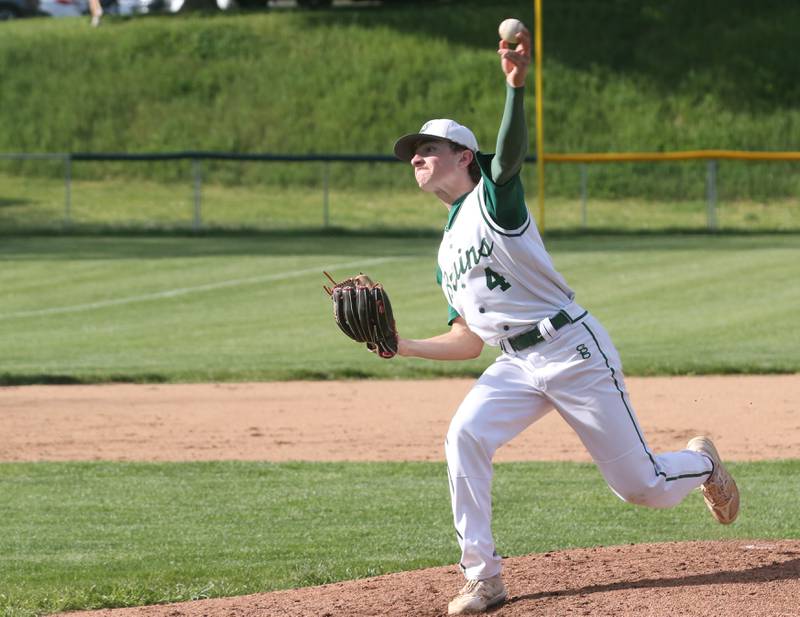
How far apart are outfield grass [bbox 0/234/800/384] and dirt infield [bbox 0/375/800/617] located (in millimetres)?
805

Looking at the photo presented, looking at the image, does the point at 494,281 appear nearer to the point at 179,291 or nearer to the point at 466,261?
the point at 466,261

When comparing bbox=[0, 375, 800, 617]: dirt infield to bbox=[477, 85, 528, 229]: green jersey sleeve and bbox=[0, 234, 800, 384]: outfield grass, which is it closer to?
bbox=[0, 234, 800, 384]: outfield grass

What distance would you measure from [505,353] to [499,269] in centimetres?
39

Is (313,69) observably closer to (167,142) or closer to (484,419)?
(167,142)

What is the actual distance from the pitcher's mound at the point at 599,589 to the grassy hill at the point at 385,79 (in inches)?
1194

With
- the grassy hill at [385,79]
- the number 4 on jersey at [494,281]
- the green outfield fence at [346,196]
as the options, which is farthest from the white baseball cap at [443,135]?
the grassy hill at [385,79]

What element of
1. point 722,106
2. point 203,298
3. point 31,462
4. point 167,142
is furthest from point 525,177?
point 31,462

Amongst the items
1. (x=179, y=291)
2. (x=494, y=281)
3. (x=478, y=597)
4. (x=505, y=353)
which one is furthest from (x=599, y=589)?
(x=179, y=291)

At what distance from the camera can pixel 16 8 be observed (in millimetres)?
45969

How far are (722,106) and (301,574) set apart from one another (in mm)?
33211

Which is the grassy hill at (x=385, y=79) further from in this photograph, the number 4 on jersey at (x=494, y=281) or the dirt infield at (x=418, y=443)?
the number 4 on jersey at (x=494, y=281)

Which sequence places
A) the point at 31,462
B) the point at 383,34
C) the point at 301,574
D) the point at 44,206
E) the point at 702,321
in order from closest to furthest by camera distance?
the point at 301,574, the point at 31,462, the point at 702,321, the point at 44,206, the point at 383,34

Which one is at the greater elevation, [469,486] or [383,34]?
[383,34]

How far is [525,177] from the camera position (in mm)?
32594
